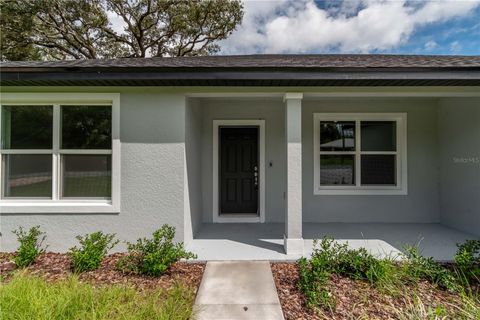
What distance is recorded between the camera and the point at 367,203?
6.05 m

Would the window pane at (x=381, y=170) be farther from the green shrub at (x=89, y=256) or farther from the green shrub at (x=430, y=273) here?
the green shrub at (x=89, y=256)

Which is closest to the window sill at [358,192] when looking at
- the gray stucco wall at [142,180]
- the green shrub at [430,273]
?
the green shrub at [430,273]

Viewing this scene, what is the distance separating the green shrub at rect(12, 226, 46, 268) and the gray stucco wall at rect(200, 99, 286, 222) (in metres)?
3.06

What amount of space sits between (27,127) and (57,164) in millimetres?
849

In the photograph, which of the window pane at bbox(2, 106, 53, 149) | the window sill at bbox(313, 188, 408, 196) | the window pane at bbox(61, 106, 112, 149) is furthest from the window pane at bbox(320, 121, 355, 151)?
the window pane at bbox(2, 106, 53, 149)

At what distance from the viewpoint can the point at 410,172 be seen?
5992mm

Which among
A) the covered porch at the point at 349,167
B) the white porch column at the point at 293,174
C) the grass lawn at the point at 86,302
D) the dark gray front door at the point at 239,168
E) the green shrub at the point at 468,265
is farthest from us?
the dark gray front door at the point at 239,168

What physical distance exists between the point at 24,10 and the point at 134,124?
1287 cm

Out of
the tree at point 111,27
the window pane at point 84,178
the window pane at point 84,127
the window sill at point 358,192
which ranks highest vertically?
the tree at point 111,27

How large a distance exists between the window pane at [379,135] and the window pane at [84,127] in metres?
5.52

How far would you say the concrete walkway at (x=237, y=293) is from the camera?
2734 millimetres

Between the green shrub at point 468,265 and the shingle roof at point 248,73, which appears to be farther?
the shingle roof at point 248,73

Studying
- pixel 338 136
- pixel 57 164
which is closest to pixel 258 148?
pixel 338 136

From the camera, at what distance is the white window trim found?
4.29 m
